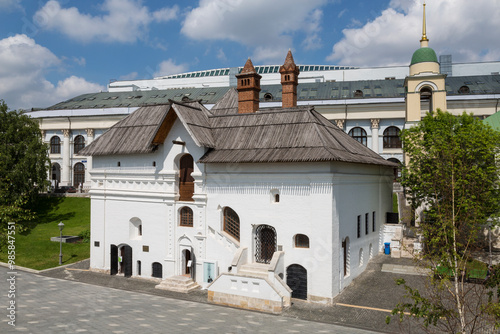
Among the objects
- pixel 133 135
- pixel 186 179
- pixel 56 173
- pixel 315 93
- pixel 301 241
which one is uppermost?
pixel 315 93

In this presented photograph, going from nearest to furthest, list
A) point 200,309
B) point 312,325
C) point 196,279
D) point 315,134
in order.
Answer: point 312,325 < point 200,309 < point 315,134 < point 196,279

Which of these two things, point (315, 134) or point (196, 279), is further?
point (196, 279)

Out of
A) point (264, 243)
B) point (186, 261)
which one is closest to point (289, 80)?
point (264, 243)

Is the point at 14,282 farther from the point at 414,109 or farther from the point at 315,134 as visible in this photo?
the point at 414,109

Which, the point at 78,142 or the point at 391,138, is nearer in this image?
the point at 391,138

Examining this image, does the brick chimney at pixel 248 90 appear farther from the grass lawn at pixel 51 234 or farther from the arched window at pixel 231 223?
the grass lawn at pixel 51 234

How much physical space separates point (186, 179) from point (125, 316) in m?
9.91

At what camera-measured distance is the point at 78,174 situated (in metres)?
68.5

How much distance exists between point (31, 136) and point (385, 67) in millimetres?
62218

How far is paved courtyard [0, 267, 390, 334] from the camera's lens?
18203mm

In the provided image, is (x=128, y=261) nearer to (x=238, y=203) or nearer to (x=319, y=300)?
(x=238, y=203)

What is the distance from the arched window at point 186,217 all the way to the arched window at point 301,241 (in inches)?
293

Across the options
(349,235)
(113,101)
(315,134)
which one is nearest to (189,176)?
(315,134)

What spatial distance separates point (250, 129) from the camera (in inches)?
1043
